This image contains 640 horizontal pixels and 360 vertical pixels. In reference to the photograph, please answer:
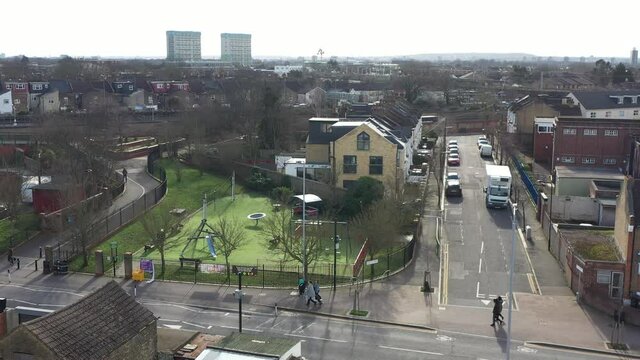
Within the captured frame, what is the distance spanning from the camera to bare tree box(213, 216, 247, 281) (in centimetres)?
3488

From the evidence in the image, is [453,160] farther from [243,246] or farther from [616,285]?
[616,285]

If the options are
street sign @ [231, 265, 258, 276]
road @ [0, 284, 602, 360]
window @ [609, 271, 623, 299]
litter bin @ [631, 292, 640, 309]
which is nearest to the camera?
road @ [0, 284, 602, 360]

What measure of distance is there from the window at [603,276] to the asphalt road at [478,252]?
317 cm

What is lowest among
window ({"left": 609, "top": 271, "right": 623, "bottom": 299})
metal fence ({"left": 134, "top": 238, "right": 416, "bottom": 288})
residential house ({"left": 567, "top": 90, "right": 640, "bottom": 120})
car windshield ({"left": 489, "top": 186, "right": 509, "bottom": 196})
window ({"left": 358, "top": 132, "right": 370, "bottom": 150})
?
metal fence ({"left": 134, "top": 238, "right": 416, "bottom": 288})

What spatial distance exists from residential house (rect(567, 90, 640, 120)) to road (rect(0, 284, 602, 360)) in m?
48.5

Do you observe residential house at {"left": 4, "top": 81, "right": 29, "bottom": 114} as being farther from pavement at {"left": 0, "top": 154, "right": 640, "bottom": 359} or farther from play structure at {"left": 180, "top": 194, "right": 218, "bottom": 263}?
pavement at {"left": 0, "top": 154, "right": 640, "bottom": 359}

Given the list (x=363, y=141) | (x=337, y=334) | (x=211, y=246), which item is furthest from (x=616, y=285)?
(x=363, y=141)

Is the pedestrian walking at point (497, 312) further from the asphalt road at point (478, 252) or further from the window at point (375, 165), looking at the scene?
the window at point (375, 165)

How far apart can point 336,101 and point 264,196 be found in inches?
2371

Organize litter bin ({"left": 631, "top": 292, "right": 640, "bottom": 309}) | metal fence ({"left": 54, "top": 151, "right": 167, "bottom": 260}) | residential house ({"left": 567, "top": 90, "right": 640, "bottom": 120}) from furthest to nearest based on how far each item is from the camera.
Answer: residential house ({"left": 567, "top": 90, "right": 640, "bottom": 120}), metal fence ({"left": 54, "top": 151, "right": 167, "bottom": 260}), litter bin ({"left": 631, "top": 292, "right": 640, "bottom": 309})

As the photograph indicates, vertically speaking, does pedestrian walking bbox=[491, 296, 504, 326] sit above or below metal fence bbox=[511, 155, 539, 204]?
below

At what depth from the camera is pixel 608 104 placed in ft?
229

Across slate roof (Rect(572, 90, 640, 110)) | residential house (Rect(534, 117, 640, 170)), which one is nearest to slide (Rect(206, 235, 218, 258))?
residential house (Rect(534, 117, 640, 170))

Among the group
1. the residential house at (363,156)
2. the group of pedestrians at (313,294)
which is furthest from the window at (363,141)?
the group of pedestrians at (313,294)
